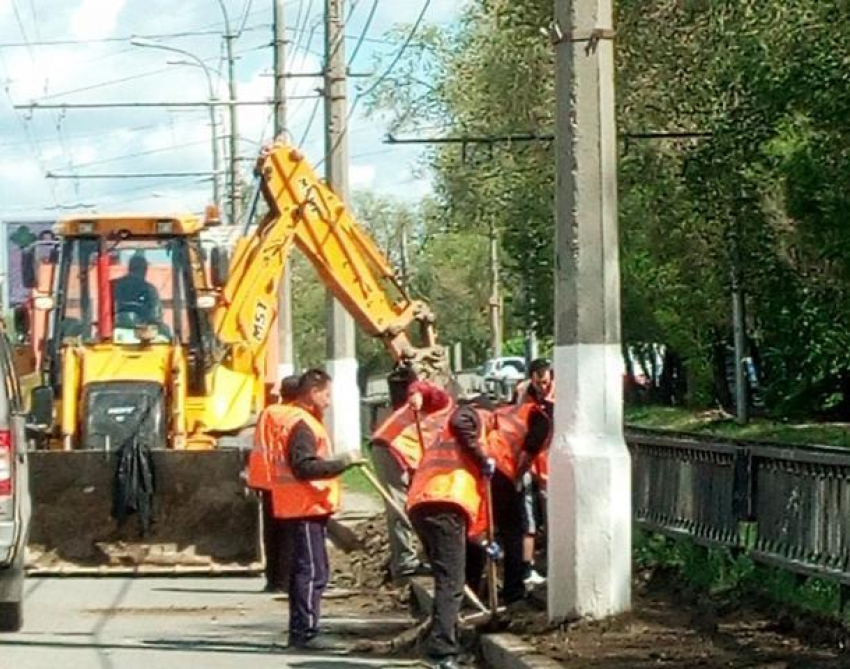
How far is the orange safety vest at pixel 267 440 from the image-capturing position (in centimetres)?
1457

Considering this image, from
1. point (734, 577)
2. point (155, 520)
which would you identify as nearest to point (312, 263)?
point (155, 520)

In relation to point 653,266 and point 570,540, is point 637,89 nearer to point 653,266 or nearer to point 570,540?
point 653,266

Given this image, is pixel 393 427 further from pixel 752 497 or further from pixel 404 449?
pixel 752 497

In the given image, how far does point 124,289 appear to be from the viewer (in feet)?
73.1

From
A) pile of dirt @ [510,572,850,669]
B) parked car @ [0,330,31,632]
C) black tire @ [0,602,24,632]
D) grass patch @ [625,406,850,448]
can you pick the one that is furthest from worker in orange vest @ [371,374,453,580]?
grass patch @ [625,406,850,448]

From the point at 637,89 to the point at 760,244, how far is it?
4.38 meters

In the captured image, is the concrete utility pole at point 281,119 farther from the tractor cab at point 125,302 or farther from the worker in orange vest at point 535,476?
the worker in orange vest at point 535,476

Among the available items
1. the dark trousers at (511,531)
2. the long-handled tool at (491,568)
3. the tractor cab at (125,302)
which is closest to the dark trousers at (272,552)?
the dark trousers at (511,531)

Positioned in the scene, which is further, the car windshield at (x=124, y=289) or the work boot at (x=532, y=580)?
the car windshield at (x=124, y=289)

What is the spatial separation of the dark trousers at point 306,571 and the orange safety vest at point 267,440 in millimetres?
539

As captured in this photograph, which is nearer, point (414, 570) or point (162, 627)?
point (162, 627)

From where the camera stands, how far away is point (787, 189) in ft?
73.4

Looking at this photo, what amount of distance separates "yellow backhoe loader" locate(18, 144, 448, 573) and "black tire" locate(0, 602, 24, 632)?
3.77 meters

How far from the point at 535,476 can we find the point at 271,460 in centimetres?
226
